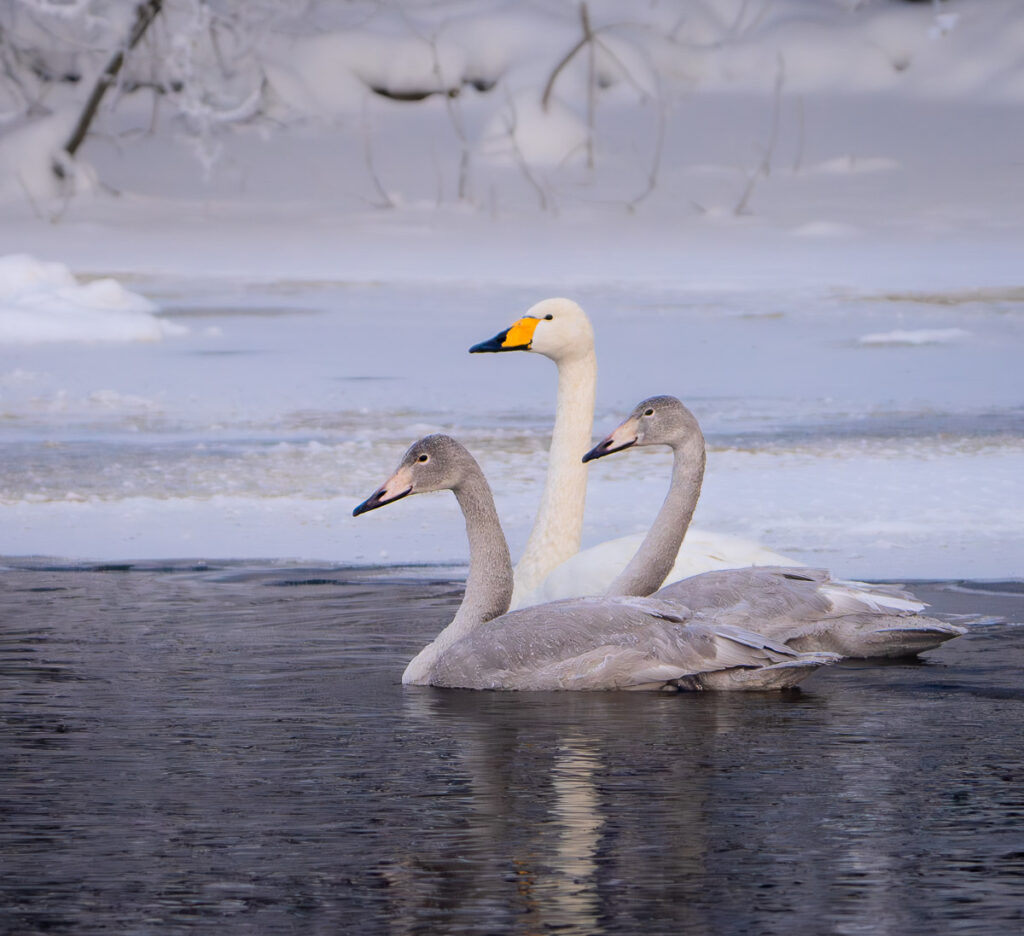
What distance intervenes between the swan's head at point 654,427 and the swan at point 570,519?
0.39 meters

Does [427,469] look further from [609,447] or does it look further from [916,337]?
[916,337]

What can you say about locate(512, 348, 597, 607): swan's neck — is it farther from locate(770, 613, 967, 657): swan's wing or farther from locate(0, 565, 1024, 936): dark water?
locate(770, 613, 967, 657): swan's wing

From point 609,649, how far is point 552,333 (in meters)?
2.26

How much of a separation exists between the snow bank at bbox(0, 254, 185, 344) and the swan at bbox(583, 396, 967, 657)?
11.9 meters

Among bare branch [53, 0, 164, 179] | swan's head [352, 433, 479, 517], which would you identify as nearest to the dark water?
swan's head [352, 433, 479, 517]

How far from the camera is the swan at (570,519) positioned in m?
6.74

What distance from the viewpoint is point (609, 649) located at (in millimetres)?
5668

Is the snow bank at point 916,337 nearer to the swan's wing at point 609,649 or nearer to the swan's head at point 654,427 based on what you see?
the swan's head at point 654,427

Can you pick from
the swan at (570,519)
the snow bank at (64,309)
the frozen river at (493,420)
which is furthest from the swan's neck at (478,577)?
the snow bank at (64,309)

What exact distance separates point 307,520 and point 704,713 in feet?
13.9

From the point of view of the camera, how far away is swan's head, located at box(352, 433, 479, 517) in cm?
595

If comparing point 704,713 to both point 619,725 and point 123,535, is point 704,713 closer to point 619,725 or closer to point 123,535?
point 619,725

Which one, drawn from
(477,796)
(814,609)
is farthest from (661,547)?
(477,796)

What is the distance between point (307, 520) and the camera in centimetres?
934
